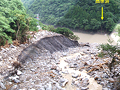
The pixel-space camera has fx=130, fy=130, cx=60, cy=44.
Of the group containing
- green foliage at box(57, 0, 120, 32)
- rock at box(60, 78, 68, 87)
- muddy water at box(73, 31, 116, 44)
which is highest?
green foliage at box(57, 0, 120, 32)

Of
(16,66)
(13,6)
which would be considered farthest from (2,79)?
(13,6)

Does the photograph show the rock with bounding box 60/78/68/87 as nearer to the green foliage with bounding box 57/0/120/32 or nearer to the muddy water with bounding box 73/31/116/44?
the muddy water with bounding box 73/31/116/44

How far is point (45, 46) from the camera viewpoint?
20.2 m

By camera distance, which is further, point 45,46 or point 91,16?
point 91,16

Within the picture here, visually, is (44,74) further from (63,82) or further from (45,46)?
(45,46)

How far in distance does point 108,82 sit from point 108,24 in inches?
1349

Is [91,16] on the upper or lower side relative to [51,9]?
lower

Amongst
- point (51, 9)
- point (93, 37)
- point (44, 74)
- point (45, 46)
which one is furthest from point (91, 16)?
point (44, 74)

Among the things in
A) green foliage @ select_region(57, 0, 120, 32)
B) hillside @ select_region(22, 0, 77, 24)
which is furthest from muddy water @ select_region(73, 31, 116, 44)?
hillside @ select_region(22, 0, 77, 24)

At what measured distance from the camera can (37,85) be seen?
32.8 feet

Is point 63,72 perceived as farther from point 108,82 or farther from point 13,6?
point 13,6

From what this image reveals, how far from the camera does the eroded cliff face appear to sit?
15475 millimetres

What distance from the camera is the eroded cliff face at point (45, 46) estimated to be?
1548 centimetres

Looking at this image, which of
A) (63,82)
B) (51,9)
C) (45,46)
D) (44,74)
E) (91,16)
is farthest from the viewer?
(51,9)
